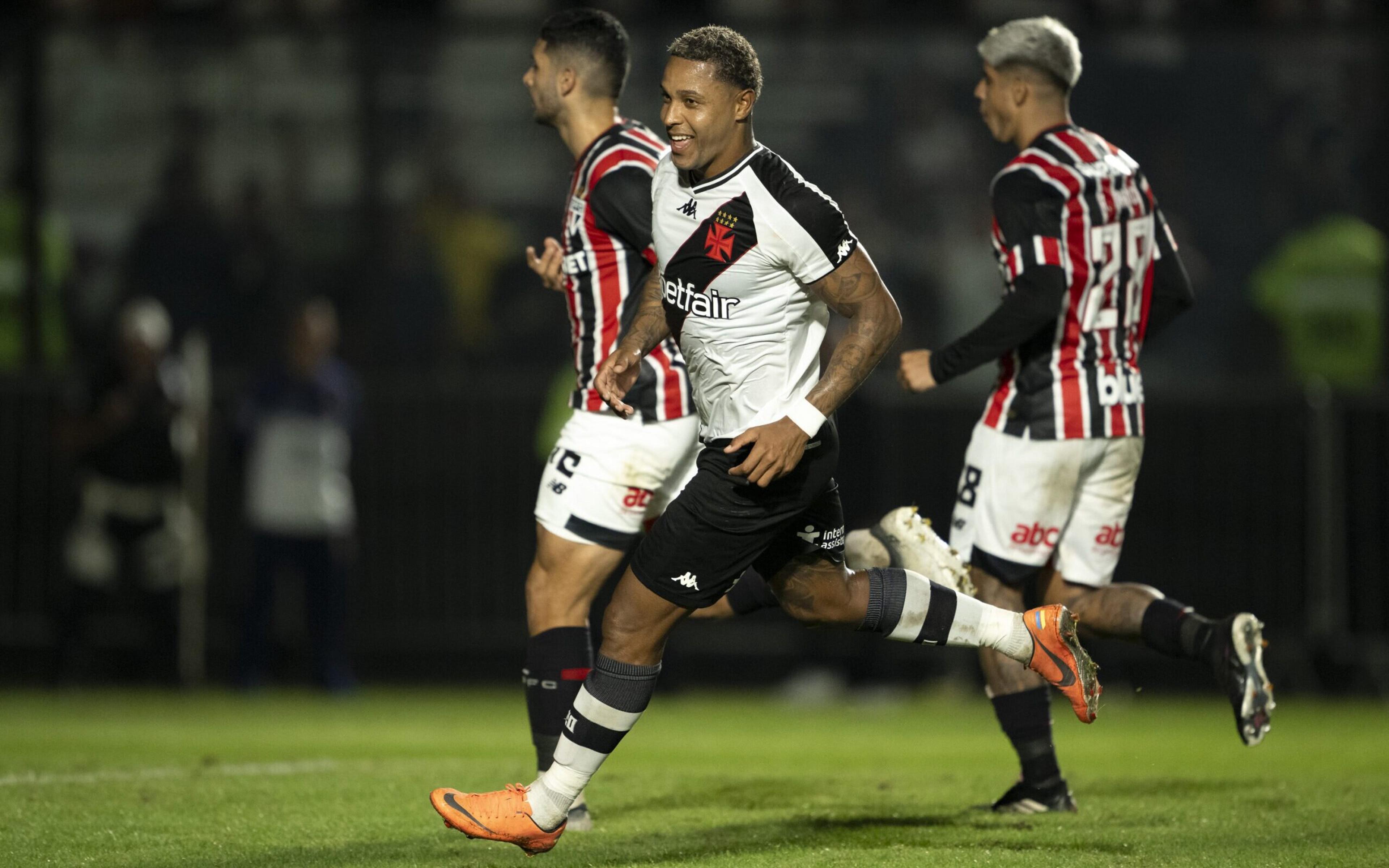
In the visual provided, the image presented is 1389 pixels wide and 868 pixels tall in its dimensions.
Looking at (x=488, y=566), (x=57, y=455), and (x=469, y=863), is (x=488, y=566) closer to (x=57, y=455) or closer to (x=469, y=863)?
(x=57, y=455)

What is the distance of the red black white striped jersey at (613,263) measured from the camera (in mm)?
6094

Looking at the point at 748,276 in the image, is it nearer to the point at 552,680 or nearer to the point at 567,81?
A: the point at 567,81

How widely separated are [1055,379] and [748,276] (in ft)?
5.22

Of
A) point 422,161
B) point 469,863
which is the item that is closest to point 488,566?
point 422,161

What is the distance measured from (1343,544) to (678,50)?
27.4 feet

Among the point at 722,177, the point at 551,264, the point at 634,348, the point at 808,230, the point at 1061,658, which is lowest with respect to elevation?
the point at 1061,658

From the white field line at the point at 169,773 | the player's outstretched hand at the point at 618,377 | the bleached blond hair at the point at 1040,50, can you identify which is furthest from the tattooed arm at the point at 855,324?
the white field line at the point at 169,773

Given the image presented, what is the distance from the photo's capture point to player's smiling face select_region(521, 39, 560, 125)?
6402mm

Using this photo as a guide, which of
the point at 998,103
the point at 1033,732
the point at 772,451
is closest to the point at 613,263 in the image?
the point at 772,451

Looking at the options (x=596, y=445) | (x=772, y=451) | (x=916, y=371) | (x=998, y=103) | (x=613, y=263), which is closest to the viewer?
(x=772, y=451)

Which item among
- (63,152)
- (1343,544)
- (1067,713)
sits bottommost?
(1067,713)

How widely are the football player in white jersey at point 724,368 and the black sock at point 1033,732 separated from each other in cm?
142

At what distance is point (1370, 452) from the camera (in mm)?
12203

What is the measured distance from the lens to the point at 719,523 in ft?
17.2
